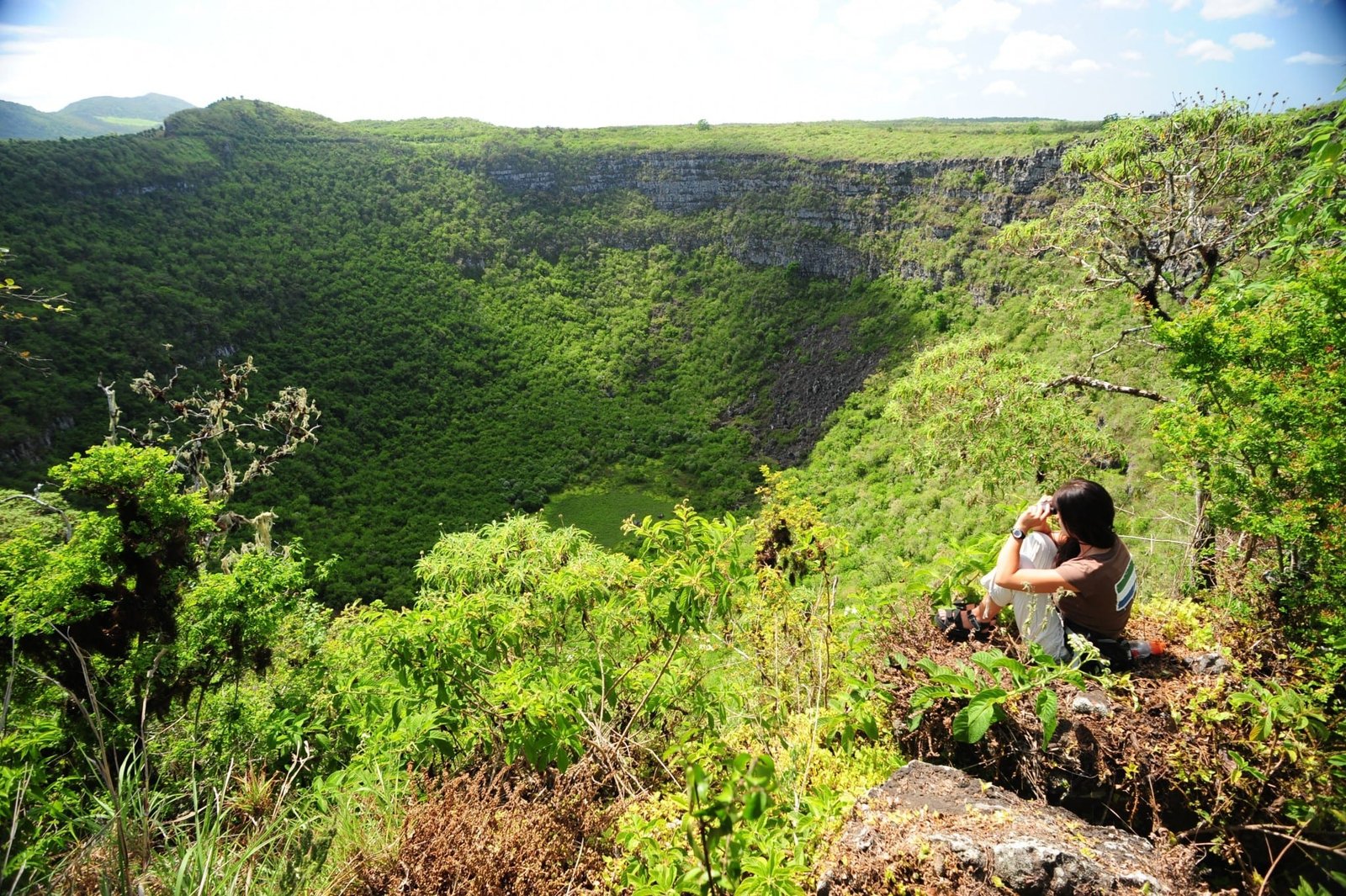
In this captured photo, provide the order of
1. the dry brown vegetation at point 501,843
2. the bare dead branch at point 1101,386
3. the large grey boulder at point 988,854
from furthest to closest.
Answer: the bare dead branch at point 1101,386
the dry brown vegetation at point 501,843
the large grey boulder at point 988,854

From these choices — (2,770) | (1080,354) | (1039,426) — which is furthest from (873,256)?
(2,770)

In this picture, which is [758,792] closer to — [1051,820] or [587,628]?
[1051,820]

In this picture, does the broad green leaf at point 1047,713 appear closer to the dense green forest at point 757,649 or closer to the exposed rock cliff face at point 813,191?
the dense green forest at point 757,649

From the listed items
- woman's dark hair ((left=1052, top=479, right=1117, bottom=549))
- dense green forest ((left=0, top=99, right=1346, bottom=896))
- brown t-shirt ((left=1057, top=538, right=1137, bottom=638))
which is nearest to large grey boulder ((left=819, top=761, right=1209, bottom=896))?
dense green forest ((left=0, top=99, right=1346, bottom=896))

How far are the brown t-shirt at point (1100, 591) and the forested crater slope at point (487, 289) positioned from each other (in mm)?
27104

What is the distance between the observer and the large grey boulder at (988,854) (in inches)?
77.0

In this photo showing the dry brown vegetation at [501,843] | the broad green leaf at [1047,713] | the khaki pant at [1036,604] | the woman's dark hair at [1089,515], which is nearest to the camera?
the dry brown vegetation at [501,843]

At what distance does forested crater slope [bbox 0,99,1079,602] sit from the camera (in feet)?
110

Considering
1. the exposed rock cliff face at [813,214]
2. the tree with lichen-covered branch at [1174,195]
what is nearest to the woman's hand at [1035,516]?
the tree with lichen-covered branch at [1174,195]

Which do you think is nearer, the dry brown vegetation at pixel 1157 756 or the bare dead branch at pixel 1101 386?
the dry brown vegetation at pixel 1157 756

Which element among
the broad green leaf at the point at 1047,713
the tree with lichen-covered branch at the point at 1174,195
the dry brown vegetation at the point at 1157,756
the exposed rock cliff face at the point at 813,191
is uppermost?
the exposed rock cliff face at the point at 813,191

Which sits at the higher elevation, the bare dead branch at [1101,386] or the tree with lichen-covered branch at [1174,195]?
the tree with lichen-covered branch at [1174,195]

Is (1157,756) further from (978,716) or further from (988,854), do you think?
(988,854)

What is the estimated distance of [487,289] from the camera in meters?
60.2
